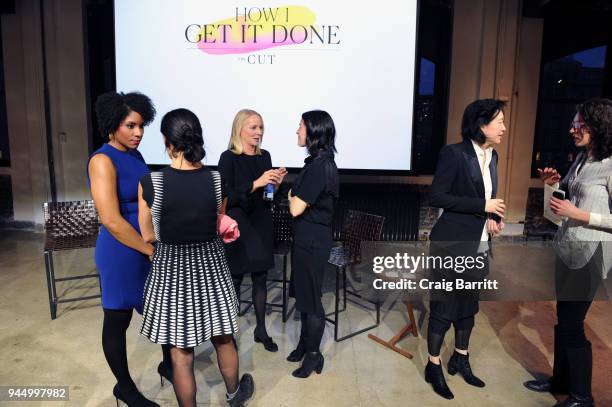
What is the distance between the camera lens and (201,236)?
170 cm

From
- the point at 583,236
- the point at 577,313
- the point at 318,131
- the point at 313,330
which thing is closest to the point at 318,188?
the point at 318,131

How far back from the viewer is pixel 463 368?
7.83 feet

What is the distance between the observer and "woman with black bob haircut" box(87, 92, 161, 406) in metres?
1.76

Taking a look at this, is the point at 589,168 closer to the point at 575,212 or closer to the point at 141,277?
the point at 575,212

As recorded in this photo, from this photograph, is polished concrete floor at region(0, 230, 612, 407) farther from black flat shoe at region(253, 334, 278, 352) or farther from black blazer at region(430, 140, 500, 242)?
black blazer at region(430, 140, 500, 242)

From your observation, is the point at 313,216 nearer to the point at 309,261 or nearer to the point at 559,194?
the point at 309,261

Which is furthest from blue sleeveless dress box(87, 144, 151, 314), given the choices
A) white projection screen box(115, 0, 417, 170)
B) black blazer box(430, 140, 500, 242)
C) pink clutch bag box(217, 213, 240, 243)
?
white projection screen box(115, 0, 417, 170)

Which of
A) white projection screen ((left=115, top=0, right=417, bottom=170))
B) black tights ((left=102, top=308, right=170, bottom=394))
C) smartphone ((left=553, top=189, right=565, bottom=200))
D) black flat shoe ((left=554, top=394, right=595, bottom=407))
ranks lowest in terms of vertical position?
black flat shoe ((left=554, top=394, right=595, bottom=407))

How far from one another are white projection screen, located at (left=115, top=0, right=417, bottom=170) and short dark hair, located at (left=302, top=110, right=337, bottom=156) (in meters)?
2.24

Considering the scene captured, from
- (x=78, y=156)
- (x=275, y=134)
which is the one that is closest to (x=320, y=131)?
(x=275, y=134)

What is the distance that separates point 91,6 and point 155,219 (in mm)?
4832

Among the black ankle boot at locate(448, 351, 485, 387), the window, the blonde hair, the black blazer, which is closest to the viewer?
the black blazer

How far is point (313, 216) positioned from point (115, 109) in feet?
3.46

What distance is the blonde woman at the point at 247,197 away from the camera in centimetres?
251
